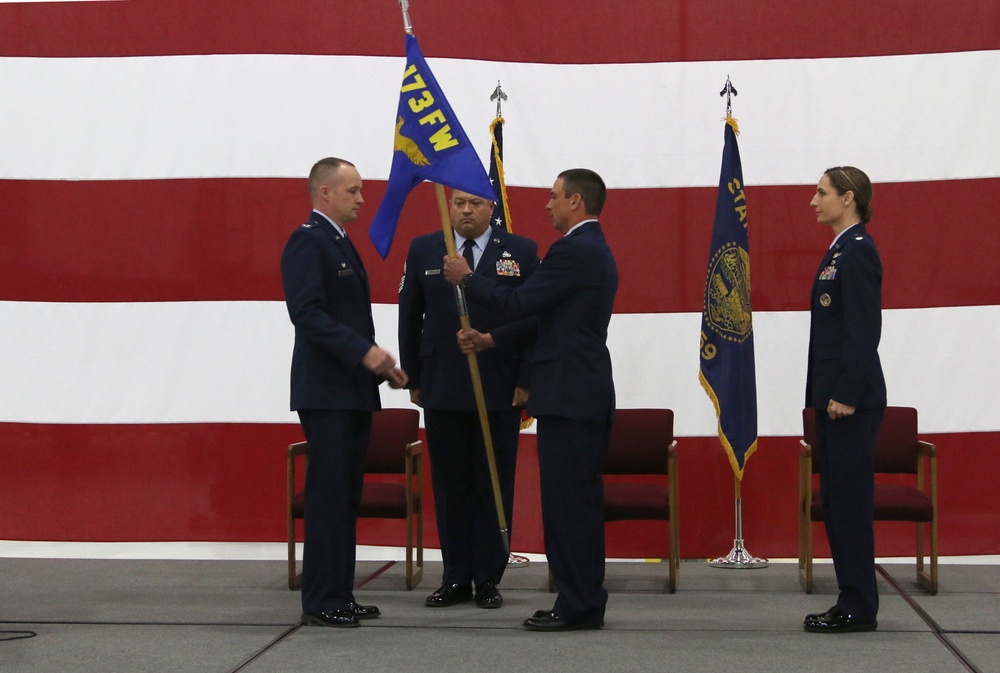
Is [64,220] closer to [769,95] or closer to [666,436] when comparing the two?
[666,436]

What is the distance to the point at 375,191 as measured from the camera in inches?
188

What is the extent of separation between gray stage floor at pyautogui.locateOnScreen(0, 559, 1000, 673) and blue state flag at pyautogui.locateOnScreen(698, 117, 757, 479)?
0.59 metres

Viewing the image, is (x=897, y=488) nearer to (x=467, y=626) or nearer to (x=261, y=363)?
(x=467, y=626)

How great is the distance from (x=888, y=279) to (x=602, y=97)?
55.5 inches

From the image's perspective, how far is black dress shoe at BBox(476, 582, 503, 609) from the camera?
3693 millimetres

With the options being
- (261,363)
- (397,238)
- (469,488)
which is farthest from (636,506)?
(261,363)

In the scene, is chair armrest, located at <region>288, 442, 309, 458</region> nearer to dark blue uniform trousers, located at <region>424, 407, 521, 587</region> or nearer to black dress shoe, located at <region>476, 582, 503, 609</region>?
dark blue uniform trousers, located at <region>424, 407, 521, 587</region>

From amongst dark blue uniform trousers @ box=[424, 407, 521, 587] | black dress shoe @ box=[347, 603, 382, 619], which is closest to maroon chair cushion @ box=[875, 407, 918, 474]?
dark blue uniform trousers @ box=[424, 407, 521, 587]

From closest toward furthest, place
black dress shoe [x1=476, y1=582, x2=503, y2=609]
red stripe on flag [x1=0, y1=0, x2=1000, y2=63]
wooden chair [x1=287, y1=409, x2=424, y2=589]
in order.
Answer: black dress shoe [x1=476, y1=582, x2=503, y2=609], wooden chair [x1=287, y1=409, x2=424, y2=589], red stripe on flag [x1=0, y1=0, x2=1000, y2=63]

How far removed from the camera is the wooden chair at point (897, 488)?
394 centimetres

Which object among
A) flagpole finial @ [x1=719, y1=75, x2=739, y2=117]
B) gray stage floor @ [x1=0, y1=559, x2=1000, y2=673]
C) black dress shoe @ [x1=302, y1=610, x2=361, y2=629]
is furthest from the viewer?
flagpole finial @ [x1=719, y1=75, x2=739, y2=117]

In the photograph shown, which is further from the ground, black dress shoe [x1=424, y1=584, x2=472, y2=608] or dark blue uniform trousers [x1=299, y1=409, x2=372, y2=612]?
dark blue uniform trousers [x1=299, y1=409, x2=372, y2=612]

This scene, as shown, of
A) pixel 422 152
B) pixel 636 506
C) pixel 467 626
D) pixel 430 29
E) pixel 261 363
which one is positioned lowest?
pixel 467 626

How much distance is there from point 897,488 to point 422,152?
2.13 m
